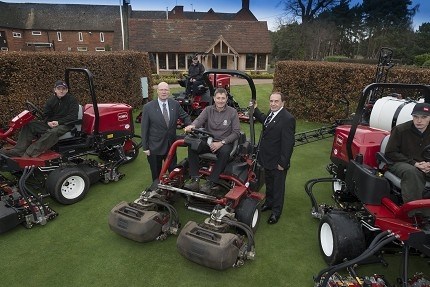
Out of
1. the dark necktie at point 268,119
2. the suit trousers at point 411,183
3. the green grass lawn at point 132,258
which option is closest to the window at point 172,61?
the green grass lawn at point 132,258

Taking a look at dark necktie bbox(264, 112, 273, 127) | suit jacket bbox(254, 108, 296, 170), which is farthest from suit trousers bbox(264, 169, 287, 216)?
dark necktie bbox(264, 112, 273, 127)

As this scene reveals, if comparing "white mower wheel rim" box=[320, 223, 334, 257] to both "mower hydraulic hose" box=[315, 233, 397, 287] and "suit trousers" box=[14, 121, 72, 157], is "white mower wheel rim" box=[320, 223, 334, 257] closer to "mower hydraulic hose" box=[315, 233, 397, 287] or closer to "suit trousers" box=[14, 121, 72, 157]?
"mower hydraulic hose" box=[315, 233, 397, 287]

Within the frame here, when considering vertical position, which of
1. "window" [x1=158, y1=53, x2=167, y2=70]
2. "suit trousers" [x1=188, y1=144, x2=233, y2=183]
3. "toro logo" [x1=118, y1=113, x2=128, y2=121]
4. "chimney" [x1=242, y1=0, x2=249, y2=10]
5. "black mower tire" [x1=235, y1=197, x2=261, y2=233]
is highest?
"chimney" [x1=242, y1=0, x2=249, y2=10]

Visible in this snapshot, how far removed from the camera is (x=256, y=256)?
13.3ft

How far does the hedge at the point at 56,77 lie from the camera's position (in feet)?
25.6

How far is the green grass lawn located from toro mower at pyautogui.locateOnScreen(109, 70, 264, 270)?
0.26 m

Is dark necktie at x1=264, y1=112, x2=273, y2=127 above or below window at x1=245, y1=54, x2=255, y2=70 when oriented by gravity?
below

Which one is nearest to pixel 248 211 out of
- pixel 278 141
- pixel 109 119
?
pixel 278 141

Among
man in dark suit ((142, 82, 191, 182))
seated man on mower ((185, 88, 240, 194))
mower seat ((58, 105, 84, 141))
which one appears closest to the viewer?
seated man on mower ((185, 88, 240, 194))

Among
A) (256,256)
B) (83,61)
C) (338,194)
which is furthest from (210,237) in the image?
(83,61)

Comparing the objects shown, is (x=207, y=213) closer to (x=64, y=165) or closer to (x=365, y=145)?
(x=365, y=145)

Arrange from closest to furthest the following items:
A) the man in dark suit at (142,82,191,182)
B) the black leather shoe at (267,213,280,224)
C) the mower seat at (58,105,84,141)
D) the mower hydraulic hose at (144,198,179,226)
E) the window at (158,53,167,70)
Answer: the mower hydraulic hose at (144,198,179,226) < the black leather shoe at (267,213,280,224) < the man in dark suit at (142,82,191,182) < the mower seat at (58,105,84,141) < the window at (158,53,167,70)

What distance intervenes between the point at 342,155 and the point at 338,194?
60cm

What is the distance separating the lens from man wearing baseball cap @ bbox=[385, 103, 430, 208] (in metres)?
3.38
